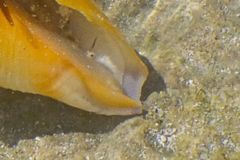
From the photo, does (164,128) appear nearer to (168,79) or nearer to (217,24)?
(168,79)

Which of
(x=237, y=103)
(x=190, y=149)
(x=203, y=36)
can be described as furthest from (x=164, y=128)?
(x=203, y=36)

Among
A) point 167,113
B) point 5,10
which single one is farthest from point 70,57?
point 167,113

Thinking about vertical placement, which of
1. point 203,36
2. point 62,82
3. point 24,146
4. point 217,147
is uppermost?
point 203,36

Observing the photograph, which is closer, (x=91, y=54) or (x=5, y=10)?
(x=5, y=10)

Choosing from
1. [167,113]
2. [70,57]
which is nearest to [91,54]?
[70,57]

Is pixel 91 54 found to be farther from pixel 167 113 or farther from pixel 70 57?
pixel 167 113

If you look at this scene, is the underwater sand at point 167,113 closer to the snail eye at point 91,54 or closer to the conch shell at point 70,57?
the conch shell at point 70,57

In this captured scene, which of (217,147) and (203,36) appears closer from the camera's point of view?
(217,147)
